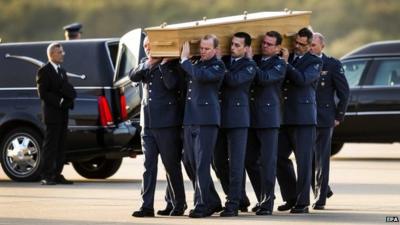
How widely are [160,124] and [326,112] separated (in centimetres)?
185

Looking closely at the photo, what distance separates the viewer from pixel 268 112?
535 inches

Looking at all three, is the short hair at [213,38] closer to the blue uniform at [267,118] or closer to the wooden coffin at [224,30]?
the wooden coffin at [224,30]

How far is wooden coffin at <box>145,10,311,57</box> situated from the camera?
13.3 metres

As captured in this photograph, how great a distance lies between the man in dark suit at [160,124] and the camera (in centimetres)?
1352

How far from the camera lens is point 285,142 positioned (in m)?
14.2

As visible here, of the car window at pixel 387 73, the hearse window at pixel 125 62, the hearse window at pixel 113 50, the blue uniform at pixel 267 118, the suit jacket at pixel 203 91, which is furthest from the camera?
the car window at pixel 387 73

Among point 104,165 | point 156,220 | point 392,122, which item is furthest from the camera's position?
point 392,122

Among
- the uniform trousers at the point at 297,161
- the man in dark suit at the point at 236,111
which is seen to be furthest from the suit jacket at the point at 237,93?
the uniform trousers at the point at 297,161

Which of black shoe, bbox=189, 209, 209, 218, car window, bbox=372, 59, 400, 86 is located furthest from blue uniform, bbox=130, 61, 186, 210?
car window, bbox=372, 59, 400, 86

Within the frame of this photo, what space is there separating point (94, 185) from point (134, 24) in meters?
32.1

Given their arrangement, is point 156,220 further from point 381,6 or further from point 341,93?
point 381,6

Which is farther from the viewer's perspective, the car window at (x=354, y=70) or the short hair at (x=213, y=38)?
the car window at (x=354, y=70)

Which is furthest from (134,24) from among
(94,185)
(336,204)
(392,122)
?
(336,204)

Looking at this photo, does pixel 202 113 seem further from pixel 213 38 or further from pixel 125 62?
pixel 125 62
